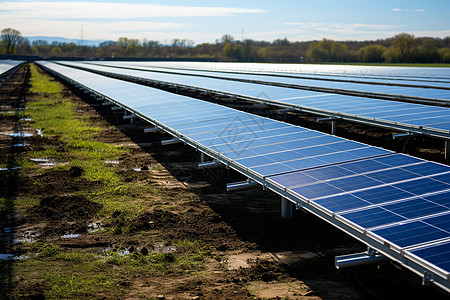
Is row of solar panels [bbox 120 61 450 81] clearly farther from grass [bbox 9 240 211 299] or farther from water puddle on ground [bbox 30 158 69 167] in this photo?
grass [bbox 9 240 211 299]

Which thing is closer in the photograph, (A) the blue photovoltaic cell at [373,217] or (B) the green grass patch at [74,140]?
(A) the blue photovoltaic cell at [373,217]

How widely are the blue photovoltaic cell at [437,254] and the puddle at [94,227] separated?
690 centimetres

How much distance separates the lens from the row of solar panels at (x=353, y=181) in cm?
639

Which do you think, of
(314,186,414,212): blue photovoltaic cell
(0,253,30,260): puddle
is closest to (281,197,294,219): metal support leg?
(314,186,414,212): blue photovoltaic cell

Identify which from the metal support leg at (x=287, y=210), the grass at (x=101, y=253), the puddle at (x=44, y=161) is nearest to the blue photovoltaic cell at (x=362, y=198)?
the metal support leg at (x=287, y=210)

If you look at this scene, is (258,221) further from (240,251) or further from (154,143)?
(154,143)

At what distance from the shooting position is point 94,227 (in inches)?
420

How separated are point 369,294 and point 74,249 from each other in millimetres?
5666

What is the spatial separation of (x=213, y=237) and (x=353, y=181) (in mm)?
3136

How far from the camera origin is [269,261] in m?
8.75

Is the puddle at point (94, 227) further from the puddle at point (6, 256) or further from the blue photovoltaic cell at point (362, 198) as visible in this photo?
the blue photovoltaic cell at point (362, 198)

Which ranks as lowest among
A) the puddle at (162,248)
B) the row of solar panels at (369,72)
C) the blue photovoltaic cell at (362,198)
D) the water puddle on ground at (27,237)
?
the puddle at (162,248)

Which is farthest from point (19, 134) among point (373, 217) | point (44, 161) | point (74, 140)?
point (373, 217)

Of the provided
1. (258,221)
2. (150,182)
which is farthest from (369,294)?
(150,182)
